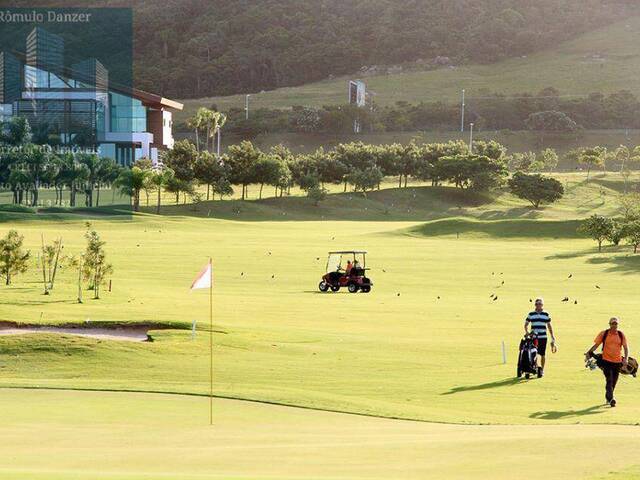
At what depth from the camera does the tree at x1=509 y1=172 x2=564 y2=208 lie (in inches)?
4355

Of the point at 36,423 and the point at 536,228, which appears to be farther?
the point at 536,228

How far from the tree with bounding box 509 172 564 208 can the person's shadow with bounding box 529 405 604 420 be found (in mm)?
89879

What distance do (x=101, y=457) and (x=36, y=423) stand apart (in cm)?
345

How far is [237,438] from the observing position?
1784cm

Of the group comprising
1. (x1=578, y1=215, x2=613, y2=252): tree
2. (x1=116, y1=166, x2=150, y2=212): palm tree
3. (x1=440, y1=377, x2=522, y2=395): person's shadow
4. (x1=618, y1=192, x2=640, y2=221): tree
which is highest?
(x1=116, y1=166, x2=150, y2=212): palm tree

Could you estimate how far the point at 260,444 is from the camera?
17.3 m

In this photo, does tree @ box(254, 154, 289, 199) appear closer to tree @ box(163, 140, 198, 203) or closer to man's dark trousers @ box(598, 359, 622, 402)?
tree @ box(163, 140, 198, 203)

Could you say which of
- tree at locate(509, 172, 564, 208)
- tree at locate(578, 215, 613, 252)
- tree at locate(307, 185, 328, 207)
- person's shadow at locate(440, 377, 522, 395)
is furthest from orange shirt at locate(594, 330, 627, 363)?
tree at locate(509, 172, 564, 208)

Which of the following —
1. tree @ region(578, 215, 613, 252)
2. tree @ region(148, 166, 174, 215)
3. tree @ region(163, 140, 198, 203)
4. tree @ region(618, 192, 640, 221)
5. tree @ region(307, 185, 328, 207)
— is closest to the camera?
tree @ region(578, 215, 613, 252)

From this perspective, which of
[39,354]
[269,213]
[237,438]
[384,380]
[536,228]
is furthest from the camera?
[269,213]

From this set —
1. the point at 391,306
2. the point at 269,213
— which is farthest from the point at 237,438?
the point at 269,213

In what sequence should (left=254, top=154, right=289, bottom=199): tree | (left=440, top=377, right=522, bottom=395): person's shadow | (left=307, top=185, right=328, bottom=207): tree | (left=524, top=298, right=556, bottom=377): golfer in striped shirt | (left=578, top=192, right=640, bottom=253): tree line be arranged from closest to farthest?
1. (left=440, top=377, right=522, bottom=395): person's shadow
2. (left=524, top=298, right=556, bottom=377): golfer in striped shirt
3. (left=578, top=192, right=640, bottom=253): tree line
4. (left=307, top=185, right=328, bottom=207): tree
5. (left=254, top=154, right=289, bottom=199): tree

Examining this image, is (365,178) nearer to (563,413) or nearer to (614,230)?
(614,230)

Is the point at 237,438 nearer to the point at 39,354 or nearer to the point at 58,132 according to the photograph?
the point at 39,354
